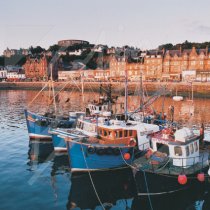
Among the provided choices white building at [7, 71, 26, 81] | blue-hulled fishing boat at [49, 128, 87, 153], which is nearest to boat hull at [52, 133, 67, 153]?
blue-hulled fishing boat at [49, 128, 87, 153]

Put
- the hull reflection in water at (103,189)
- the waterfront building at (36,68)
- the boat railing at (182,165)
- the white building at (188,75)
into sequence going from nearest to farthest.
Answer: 1. the boat railing at (182,165)
2. the hull reflection in water at (103,189)
3. the white building at (188,75)
4. the waterfront building at (36,68)

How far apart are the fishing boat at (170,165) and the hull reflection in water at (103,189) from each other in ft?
5.65

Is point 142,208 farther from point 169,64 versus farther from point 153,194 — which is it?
point 169,64

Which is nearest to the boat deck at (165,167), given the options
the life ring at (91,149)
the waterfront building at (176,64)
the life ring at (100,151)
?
the life ring at (100,151)

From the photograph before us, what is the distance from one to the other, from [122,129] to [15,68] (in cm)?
18870

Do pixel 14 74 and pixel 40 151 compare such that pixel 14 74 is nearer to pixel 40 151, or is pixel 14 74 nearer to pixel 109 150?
pixel 40 151

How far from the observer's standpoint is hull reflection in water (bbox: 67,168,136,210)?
725 inches

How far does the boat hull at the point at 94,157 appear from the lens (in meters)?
21.7

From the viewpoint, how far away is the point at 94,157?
22.1m

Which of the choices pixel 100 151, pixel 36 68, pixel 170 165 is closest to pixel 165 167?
pixel 170 165

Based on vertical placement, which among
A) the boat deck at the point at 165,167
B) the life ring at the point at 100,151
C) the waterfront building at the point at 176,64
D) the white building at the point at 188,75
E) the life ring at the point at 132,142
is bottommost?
the boat deck at the point at 165,167

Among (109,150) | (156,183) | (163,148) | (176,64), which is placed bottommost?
(156,183)

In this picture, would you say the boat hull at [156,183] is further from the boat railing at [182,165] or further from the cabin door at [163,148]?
the cabin door at [163,148]

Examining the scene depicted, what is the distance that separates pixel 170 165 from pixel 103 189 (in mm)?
5191
